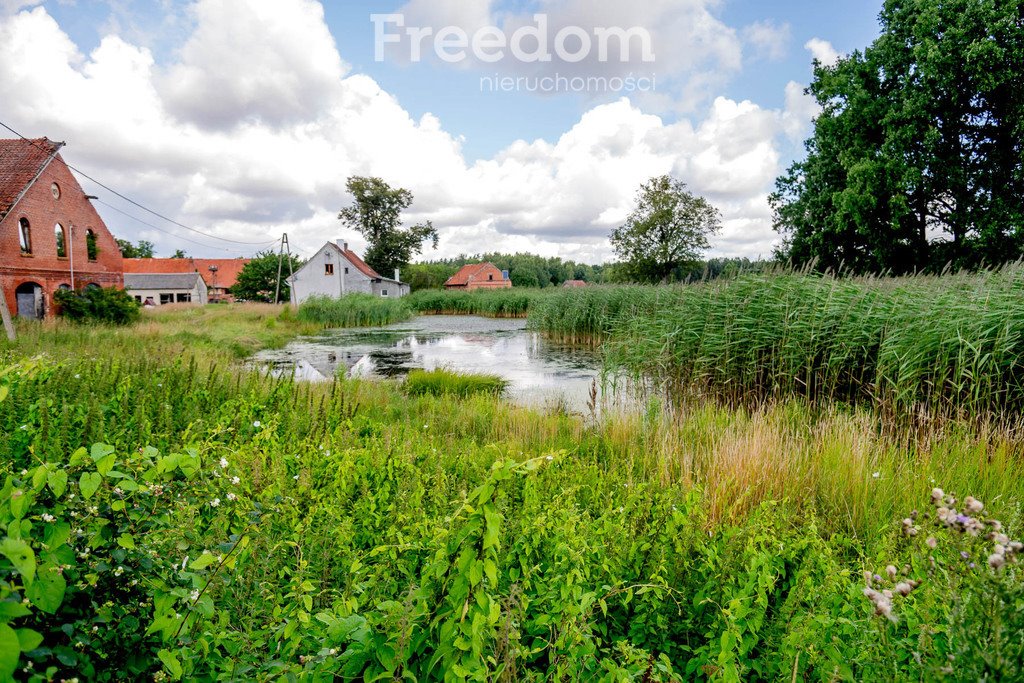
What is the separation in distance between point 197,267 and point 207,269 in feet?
4.67

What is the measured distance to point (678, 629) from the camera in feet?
7.33

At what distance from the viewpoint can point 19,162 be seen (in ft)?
78.8

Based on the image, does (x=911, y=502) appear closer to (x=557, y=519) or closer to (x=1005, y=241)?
(x=557, y=519)

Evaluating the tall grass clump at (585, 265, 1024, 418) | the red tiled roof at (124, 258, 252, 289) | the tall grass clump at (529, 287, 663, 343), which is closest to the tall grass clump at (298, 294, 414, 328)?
the tall grass clump at (529, 287, 663, 343)

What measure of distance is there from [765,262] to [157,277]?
74.0 meters

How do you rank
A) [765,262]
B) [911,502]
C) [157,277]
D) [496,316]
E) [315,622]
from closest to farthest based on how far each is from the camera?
[315,622], [911,502], [765,262], [496,316], [157,277]

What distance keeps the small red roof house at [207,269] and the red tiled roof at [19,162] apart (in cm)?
4787

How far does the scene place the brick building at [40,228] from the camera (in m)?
22.2

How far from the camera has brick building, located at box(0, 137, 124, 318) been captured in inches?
875

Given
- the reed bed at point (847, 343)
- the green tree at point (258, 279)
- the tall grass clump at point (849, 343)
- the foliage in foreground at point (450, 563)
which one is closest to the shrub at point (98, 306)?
the foliage in foreground at point (450, 563)

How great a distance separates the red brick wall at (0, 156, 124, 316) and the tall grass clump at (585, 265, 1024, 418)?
2581cm

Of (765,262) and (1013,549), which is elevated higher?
(765,262)

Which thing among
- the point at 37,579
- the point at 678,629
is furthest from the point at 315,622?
the point at 678,629

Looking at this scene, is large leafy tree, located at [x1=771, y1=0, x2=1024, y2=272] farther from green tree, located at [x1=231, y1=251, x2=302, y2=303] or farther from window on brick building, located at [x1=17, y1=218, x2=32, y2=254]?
green tree, located at [x1=231, y1=251, x2=302, y2=303]
